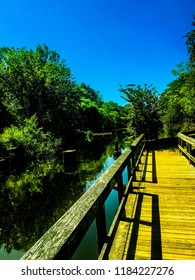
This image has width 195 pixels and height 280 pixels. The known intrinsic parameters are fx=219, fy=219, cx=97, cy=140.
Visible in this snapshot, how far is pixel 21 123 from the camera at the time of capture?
77.2 ft

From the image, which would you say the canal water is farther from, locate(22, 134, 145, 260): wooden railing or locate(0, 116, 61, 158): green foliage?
locate(22, 134, 145, 260): wooden railing

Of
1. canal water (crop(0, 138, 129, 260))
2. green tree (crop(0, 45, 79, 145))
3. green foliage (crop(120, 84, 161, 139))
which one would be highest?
green tree (crop(0, 45, 79, 145))

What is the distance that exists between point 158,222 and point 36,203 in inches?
228

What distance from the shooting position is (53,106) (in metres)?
27.7

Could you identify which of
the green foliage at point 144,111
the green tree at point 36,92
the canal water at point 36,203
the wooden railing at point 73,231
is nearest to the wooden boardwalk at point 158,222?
the wooden railing at point 73,231

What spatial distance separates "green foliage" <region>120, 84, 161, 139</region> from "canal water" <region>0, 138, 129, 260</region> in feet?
13.1

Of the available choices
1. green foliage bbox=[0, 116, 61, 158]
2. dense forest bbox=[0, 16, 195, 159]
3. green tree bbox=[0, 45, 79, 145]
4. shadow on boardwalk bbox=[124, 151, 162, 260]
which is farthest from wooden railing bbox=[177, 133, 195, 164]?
green tree bbox=[0, 45, 79, 145]

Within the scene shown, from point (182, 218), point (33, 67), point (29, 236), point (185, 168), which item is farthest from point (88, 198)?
point (33, 67)

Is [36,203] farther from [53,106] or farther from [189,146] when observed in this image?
[53,106]

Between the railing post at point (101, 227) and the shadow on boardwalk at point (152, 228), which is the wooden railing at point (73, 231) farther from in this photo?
the shadow on boardwalk at point (152, 228)

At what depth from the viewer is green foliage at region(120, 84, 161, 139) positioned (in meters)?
14.1

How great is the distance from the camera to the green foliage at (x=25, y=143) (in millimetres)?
16258
